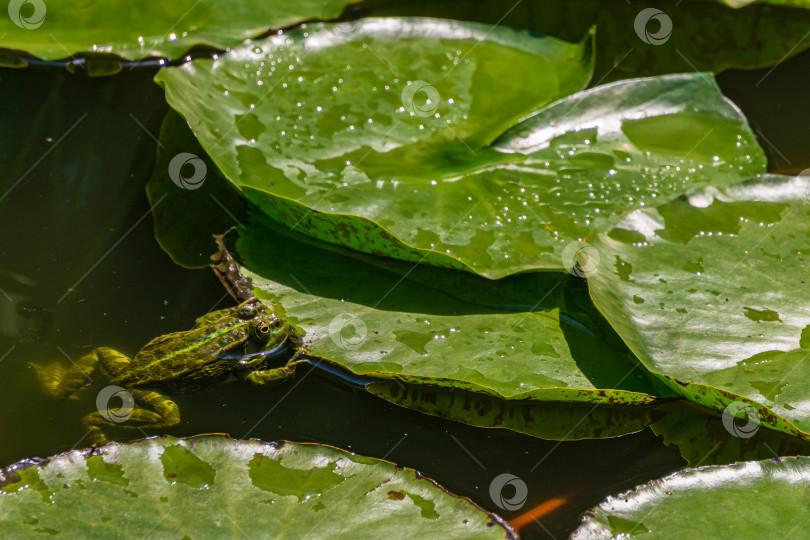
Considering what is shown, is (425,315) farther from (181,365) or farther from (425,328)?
(181,365)

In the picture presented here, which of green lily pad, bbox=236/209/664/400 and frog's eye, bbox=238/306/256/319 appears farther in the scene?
frog's eye, bbox=238/306/256/319

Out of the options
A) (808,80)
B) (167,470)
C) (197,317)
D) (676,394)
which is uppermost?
(197,317)

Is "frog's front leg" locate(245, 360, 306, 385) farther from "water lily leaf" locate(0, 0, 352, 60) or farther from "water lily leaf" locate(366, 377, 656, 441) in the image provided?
"water lily leaf" locate(0, 0, 352, 60)

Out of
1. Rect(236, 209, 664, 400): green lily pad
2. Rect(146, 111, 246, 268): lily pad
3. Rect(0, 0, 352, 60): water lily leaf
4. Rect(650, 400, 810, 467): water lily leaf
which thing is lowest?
Rect(650, 400, 810, 467): water lily leaf

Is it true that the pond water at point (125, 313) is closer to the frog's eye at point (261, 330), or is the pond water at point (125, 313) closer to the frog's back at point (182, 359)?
the frog's back at point (182, 359)

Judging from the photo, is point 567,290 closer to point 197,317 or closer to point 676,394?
point 676,394

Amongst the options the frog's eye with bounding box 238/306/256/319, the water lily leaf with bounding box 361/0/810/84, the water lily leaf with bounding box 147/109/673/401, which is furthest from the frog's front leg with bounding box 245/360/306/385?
the water lily leaf with bounding box 361/0/810/84

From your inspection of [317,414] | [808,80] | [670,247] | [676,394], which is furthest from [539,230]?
[808,80]

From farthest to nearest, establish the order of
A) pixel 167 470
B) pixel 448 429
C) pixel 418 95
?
1. pixel 418 95
2. pixel 448 429
3. pixel 167 470
